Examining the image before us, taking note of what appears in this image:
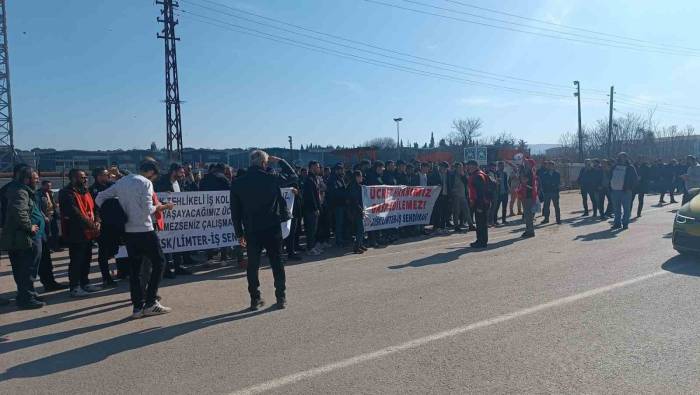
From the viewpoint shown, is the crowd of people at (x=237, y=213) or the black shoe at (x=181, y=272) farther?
the black shoe at (x=181, y=272)

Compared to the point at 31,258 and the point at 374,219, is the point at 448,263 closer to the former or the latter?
the point at 374,219

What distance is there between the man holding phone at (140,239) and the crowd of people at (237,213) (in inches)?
0.5

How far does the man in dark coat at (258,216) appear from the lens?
655 cm

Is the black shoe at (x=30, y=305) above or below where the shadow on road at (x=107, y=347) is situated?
above

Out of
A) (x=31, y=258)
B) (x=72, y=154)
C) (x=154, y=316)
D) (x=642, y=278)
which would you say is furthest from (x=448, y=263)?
(x=72, y=154)

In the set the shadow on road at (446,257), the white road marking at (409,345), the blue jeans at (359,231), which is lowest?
the white road marking at (409,345)

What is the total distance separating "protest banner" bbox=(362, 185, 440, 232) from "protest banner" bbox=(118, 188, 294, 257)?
2622 millimetres

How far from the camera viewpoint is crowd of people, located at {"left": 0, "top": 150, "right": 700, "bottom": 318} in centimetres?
655

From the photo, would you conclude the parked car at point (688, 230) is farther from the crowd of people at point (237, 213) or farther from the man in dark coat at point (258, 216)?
the man in dark coat at point (258, 216)

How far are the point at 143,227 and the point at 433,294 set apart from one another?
3874 millimetres

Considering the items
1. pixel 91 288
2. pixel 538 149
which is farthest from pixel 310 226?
pixel 538 149

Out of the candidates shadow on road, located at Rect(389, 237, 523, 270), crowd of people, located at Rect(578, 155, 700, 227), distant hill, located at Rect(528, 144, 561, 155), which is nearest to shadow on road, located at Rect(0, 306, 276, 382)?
shadow on road, located at Rect(389, 237, 523, 270)

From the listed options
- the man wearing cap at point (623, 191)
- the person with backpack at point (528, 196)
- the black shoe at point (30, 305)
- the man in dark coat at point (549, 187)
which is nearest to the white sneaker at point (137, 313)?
the black shoe at point (30, 305)

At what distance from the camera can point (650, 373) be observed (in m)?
4.27
